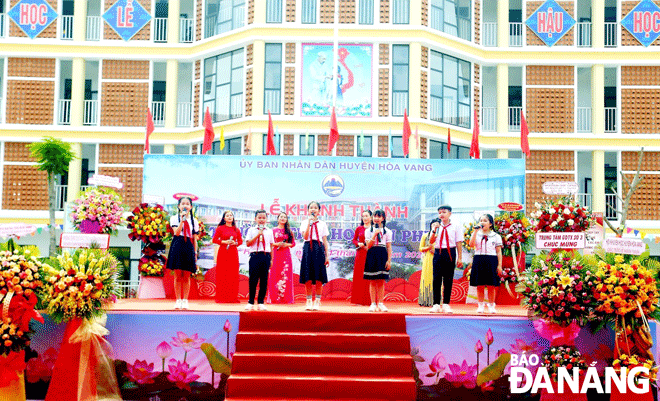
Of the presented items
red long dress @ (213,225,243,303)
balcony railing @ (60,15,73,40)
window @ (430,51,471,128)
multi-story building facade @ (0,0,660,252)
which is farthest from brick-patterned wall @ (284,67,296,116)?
red long dress @ (213,225,243,303)

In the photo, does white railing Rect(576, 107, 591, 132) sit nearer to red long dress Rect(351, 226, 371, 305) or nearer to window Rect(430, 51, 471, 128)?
window Rect(430, 51, 471, 128)

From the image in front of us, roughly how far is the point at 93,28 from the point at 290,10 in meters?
6.43

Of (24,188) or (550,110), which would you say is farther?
(550,110)

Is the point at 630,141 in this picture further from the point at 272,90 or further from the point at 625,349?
the point at 625,349

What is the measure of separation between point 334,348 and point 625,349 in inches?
120

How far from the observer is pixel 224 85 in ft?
68.9

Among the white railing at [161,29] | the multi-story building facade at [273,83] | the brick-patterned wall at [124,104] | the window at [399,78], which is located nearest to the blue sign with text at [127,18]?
the multi-story building facade at [273,83]

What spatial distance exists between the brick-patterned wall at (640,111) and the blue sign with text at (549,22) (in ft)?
8.48

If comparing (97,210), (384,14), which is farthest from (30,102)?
(97,210)

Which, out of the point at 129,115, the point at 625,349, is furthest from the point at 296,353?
the point at 129,115

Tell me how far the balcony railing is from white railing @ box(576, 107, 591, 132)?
15.5 metres

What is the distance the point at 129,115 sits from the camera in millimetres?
A: 21922

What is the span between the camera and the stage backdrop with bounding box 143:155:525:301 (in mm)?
11016

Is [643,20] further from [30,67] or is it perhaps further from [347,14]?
[30,67]
